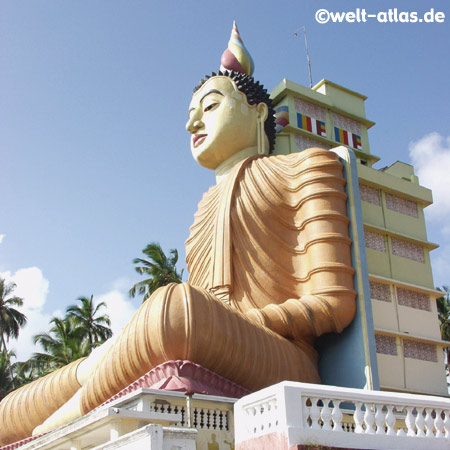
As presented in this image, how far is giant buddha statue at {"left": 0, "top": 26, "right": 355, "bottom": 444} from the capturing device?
25.0ft

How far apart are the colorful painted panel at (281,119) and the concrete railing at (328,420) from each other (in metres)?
7.99

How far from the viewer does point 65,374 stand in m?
9.86

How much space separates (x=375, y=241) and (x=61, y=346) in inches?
479

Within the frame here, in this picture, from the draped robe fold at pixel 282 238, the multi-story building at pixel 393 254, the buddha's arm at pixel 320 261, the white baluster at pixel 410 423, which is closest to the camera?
the white baluster at pixel 410 423

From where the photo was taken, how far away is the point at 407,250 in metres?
11.0

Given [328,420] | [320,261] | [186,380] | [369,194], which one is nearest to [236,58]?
[369,194]

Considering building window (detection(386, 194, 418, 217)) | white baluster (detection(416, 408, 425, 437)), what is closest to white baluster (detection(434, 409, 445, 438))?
white baluster (detection(416, 408, 425, 437))

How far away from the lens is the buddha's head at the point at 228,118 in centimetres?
1132

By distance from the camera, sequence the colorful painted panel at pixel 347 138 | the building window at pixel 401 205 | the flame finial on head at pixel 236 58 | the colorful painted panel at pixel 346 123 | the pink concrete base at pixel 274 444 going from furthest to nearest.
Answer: the colorful painted panel at pixel 346 123 → the colorful painted panel at pixel 347 138 → the flame finial on head at pixel 236 58 → the building window at pixel 401 205 → the pink concrete base at pixel 274 444

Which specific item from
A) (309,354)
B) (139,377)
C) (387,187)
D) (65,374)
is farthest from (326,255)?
(65,374)

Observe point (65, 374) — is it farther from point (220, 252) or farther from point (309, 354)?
point (309, 354)

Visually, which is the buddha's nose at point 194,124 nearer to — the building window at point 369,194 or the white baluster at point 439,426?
the building window at point 369,194

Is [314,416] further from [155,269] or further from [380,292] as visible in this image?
[155,269]

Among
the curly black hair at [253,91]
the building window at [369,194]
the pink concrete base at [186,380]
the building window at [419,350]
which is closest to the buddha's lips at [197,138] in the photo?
the curly black hair at [253,91]
